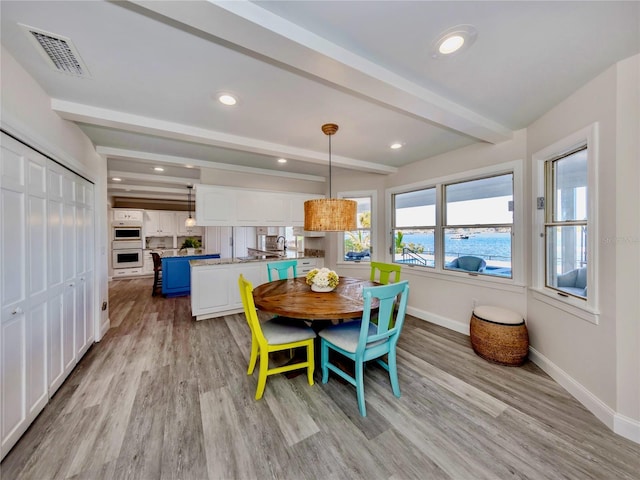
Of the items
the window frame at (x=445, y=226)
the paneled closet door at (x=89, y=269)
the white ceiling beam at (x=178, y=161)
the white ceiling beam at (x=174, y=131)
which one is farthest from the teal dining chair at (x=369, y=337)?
the white ceiling beam at (x=178, y=161)

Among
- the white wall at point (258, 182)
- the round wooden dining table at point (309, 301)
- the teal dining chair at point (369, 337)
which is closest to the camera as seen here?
the teal dining chair at point (369, 337)

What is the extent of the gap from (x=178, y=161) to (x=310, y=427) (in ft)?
12.3

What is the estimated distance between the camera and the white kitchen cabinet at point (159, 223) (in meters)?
7.45

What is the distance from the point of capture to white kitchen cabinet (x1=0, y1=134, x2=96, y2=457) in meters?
1.46

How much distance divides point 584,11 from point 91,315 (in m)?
4.82

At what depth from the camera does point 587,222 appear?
1886 mm

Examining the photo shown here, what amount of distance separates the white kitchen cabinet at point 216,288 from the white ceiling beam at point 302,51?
3.13 metres

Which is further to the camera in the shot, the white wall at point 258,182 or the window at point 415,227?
the white wall at point 258,182

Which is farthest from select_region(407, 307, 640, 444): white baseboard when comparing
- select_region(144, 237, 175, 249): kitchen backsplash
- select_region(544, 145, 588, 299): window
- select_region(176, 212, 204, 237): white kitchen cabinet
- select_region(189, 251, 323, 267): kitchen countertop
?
select_region(144, 237, 175, 249): kitchen backsplash

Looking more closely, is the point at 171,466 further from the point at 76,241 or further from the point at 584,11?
the point at 584,11

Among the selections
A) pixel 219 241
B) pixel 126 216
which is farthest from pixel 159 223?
pixel 219 241

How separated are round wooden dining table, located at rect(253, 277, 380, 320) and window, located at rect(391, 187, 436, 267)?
146 cm

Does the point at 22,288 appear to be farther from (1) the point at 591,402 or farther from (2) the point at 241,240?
(2) the point at 241,240

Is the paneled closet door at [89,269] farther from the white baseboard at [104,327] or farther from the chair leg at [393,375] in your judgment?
the chair leg at [393,375]
